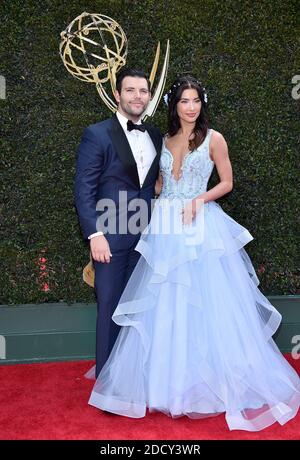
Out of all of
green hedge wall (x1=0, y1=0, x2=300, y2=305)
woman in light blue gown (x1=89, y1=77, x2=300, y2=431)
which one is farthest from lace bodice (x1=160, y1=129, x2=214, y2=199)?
green hedge wall (x1=0, y1=0, x2=300, y2=305)

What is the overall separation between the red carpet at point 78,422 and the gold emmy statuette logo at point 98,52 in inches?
75.8

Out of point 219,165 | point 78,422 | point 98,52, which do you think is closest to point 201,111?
point 219,165

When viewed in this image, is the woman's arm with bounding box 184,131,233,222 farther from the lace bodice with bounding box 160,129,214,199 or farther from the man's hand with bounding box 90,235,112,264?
the man's hand with bounding box 90,235,112,264

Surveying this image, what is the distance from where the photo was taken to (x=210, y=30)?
3799mm

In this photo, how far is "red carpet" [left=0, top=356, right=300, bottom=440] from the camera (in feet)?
8.67

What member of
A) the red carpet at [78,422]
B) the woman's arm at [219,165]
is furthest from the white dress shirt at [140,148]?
the red carpet at [78,422]

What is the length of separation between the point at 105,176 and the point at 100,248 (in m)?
0.40

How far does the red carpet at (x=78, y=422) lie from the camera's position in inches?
104

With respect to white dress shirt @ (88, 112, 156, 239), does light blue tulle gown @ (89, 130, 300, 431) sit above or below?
below

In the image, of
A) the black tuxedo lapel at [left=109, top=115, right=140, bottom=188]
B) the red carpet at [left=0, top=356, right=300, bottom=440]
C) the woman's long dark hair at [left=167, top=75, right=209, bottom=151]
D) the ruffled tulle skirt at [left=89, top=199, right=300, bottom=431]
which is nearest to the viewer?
the red carpet at [left=0, top=356, right=300, bottom=440]

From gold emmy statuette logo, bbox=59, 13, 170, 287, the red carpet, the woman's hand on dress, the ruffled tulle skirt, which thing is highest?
gold emmy statuette logo, bbox=59, 13, 170, 287

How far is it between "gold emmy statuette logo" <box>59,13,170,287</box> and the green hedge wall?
56 millimetres
